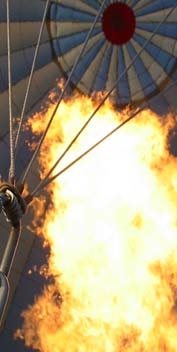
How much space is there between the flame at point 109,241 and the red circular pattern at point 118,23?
7.10ft

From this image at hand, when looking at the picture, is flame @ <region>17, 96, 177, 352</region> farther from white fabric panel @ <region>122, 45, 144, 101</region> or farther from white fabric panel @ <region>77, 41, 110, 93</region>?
white fabric panel @ <region>122, 45, 144, 101</region>

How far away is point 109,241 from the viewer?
20438mm

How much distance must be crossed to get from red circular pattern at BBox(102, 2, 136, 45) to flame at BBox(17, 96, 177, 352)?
2.17 meters

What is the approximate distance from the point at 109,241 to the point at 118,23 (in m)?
6.78

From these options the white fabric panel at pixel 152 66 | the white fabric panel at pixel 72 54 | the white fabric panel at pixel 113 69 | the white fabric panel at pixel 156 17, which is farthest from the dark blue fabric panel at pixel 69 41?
the white fabric panel at pixel 152 66

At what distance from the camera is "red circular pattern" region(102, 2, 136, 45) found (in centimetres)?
1843

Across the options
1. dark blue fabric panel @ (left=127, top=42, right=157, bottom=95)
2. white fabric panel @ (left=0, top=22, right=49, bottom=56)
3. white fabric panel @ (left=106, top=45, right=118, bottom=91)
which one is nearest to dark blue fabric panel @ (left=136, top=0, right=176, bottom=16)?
dark blue fabric panel @ (left=127, top=42, right=157, bottom=95)

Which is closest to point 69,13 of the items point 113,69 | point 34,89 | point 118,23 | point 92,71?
point 118,23

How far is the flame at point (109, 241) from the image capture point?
19.7 meters

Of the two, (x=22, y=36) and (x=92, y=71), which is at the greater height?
(x=22, y=36)

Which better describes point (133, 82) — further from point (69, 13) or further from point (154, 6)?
point (69, 13)

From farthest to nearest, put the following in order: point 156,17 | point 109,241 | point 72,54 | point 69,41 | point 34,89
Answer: point 109,241 < point 34,89 < point 72,54 < point 69,41 < point 156,17

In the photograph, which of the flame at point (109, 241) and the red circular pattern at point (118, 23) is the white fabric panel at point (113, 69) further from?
the flame at point (109, 241)

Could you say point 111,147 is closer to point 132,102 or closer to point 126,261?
point 132,102
